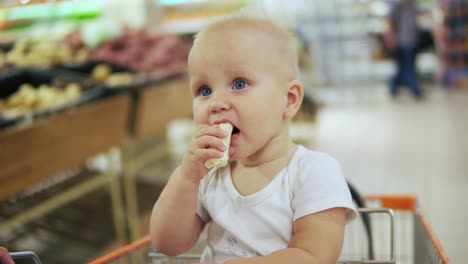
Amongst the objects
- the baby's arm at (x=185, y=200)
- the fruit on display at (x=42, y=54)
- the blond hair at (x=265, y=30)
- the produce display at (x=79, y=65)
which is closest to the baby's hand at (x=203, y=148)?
the baby's arm at (x=185, y=200)

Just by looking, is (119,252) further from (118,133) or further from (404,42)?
(404,42)

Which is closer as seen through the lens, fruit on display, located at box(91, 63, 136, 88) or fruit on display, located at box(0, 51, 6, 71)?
fruit on display, located at box(91, 63, 136, 88)

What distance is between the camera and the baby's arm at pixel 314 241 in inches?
36.1

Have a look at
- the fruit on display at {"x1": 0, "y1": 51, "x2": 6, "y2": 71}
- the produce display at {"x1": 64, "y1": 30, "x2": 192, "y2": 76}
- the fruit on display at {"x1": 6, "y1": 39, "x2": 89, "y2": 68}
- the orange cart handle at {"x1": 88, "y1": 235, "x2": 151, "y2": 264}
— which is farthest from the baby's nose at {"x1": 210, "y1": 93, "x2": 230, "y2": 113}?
the fruit on display at {"x1": 0, "y1": 51, "x2": 6, "y2": 71}

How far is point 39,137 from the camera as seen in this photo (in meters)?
2.42

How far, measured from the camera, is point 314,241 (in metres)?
0.94

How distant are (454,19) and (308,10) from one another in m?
2.47

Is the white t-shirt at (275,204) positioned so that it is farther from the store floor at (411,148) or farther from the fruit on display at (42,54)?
the fruit on display at (42,54)

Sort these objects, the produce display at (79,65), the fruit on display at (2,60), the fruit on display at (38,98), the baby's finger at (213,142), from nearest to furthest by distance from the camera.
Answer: the baby's finger at (213,142) → the fruit on display at (38,98) → the produce display at (79,65) → the fruit on display at (2,60)

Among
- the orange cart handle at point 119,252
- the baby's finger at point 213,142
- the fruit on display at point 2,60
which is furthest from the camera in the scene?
the fruit on display at point 2,60

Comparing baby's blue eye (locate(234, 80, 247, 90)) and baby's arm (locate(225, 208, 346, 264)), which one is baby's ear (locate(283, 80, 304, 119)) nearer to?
baby's blue eye (locate(234, 80, 247, 90))

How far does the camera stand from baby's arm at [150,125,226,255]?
3.02 ft

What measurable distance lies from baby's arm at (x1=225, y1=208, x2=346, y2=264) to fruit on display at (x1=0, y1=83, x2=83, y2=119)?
211 cm

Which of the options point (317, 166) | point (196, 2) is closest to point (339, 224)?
point (317, 166)
